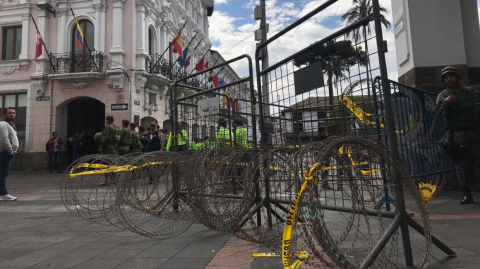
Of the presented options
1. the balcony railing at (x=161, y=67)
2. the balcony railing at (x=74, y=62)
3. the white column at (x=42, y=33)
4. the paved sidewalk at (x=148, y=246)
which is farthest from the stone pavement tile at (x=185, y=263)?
the white column at (x=42, y=33)

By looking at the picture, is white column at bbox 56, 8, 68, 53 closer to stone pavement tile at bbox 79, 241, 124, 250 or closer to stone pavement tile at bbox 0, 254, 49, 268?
stone pavement tile at bbox 79, 241, 124, 250

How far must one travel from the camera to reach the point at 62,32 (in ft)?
56.6

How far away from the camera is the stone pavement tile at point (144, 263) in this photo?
2.69m

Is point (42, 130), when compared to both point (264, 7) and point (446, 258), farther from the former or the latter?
point (446, 258)

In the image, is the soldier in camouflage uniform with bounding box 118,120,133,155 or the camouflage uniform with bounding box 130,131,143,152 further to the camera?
the camouflage uniform with bounding box 130,131,143,152

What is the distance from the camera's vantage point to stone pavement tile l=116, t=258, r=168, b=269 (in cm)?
269

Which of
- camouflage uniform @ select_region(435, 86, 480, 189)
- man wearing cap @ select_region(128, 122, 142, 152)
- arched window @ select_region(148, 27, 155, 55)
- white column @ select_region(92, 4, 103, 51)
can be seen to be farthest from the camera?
arched window @ select_region(148, 27, 155, 55)

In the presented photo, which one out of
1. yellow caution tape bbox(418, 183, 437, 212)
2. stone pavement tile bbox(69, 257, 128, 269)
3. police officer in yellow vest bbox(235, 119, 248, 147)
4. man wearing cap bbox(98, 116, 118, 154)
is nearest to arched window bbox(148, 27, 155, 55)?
man wearing cap bbox(98, 116, 118, 154)

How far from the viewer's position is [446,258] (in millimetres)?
2586

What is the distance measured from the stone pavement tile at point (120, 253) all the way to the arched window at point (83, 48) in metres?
15.3

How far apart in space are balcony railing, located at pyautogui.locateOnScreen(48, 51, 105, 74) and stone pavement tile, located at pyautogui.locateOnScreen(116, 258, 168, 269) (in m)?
15.8

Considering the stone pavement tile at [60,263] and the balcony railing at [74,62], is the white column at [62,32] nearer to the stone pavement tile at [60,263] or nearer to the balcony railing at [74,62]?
the balcony railing at [74,62]

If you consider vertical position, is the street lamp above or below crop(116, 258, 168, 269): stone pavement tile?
above

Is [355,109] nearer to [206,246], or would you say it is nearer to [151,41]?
[206,246]
